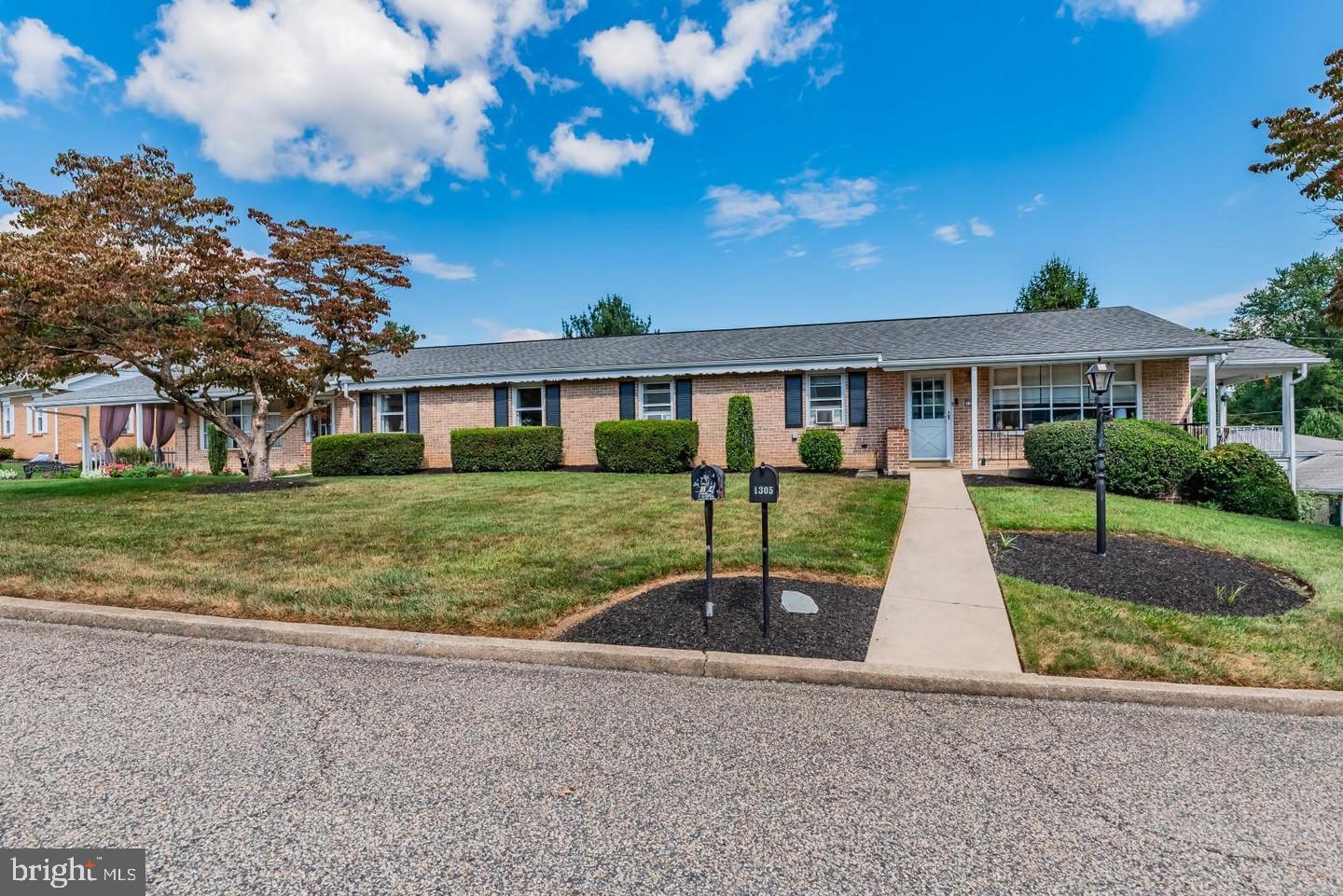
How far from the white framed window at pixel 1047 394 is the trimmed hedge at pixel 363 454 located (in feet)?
50.1

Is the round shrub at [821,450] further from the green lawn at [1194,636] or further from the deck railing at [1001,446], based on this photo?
the green lawn at [1194,636]

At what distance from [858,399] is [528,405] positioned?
899 centimetres

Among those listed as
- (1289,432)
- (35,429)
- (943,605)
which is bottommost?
(943,605)

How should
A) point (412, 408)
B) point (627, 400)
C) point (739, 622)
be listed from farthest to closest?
point (412, 408) → point (627, 400) → point (739, 622)

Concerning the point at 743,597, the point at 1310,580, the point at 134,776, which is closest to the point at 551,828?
the point at 134,776

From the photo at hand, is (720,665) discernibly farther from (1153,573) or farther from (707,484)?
(1153,573)

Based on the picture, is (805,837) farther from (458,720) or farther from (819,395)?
(819,395)

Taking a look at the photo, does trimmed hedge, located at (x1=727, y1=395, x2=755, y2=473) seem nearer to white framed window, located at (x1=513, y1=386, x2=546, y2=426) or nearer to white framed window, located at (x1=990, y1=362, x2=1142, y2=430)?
white framed window, located at (x1=513, y1=386, x2=546, y2=426)

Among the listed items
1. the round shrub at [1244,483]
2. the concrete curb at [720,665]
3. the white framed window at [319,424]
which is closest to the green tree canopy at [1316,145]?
the round shrub at [1244,483]

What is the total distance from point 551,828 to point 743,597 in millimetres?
3134

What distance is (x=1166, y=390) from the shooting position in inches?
584

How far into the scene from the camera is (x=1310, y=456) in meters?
21.5

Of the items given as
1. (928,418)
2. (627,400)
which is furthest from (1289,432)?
(627,400)

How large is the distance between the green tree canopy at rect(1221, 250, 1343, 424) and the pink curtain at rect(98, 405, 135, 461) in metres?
58.5
